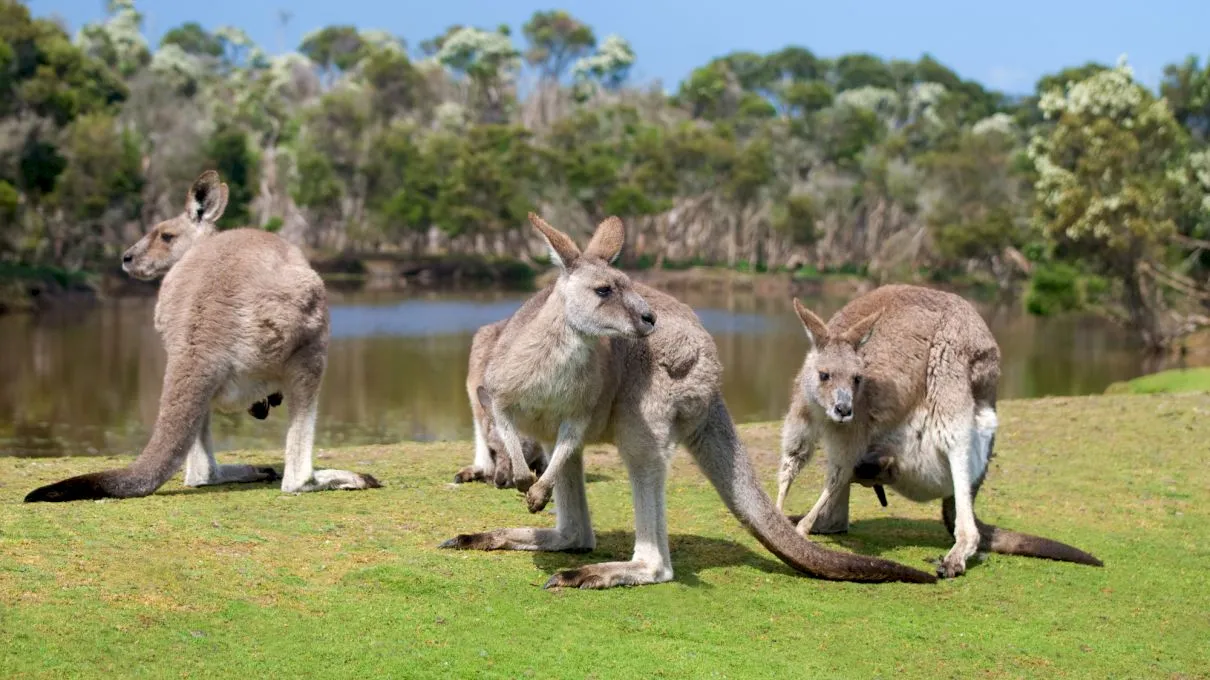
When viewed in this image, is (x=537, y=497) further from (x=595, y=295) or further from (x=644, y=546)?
(x=595, y=295)

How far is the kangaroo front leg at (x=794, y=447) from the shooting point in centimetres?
726

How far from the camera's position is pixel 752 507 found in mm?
6344

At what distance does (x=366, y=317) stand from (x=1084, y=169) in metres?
20.1

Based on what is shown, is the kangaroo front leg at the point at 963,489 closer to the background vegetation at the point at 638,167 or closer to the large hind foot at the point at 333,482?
the large hind foot at the point at 333,482

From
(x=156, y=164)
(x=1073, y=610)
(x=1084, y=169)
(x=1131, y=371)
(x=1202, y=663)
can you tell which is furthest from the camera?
(x=156, y=164)

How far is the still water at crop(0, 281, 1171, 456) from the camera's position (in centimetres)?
1667

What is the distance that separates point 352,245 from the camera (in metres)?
70.5

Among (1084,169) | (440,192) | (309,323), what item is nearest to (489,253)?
(440,192)

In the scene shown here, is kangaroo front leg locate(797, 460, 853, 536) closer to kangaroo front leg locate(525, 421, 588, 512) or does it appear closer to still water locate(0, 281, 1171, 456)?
kangaroo front leg locate(525, 421, 588, 512)

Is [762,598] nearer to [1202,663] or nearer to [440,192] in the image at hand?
[1202,663]

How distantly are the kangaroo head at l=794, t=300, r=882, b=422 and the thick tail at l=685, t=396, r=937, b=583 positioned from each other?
0.56 meters

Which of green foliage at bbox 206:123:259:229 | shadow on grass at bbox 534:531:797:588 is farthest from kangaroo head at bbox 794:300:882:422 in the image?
green foliage at bbox 206:123:259:229

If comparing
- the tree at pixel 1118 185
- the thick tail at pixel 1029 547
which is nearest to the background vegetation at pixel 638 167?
the tree at pixel 1118 185

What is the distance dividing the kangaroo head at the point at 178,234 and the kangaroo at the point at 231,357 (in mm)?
228
